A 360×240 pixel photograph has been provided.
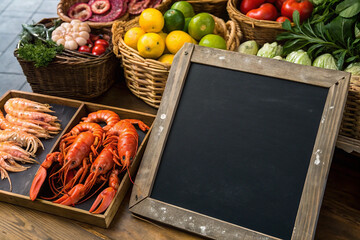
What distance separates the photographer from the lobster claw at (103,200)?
46.9 inches

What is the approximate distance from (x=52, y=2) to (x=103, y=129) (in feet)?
11.3

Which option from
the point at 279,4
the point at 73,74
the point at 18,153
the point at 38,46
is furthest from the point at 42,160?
the point at 279,4

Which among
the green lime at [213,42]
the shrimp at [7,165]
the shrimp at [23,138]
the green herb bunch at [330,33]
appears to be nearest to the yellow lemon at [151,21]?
the green lime at [213,42]

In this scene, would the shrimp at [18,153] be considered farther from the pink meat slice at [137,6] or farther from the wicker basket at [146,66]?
the pink meat slice at [137,6]

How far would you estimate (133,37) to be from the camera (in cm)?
163

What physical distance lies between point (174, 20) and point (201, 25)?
146mm

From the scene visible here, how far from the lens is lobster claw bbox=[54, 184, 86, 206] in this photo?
4.02 feet

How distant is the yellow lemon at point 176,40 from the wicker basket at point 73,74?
0.32 metres

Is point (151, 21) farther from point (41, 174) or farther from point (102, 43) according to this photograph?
point (41, 174)

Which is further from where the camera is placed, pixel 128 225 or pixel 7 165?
pixel 7 165

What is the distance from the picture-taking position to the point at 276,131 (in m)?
1.12

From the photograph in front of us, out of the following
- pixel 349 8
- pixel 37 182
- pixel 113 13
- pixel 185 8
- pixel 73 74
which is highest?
pixel 349 8

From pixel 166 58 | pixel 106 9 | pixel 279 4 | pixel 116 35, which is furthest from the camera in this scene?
pixel 106 9

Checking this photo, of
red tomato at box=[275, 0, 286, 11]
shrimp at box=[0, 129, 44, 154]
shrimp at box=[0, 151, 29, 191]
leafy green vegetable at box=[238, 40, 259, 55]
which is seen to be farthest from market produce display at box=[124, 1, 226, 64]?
shrimp at box=[0, 151, 29, 191]
